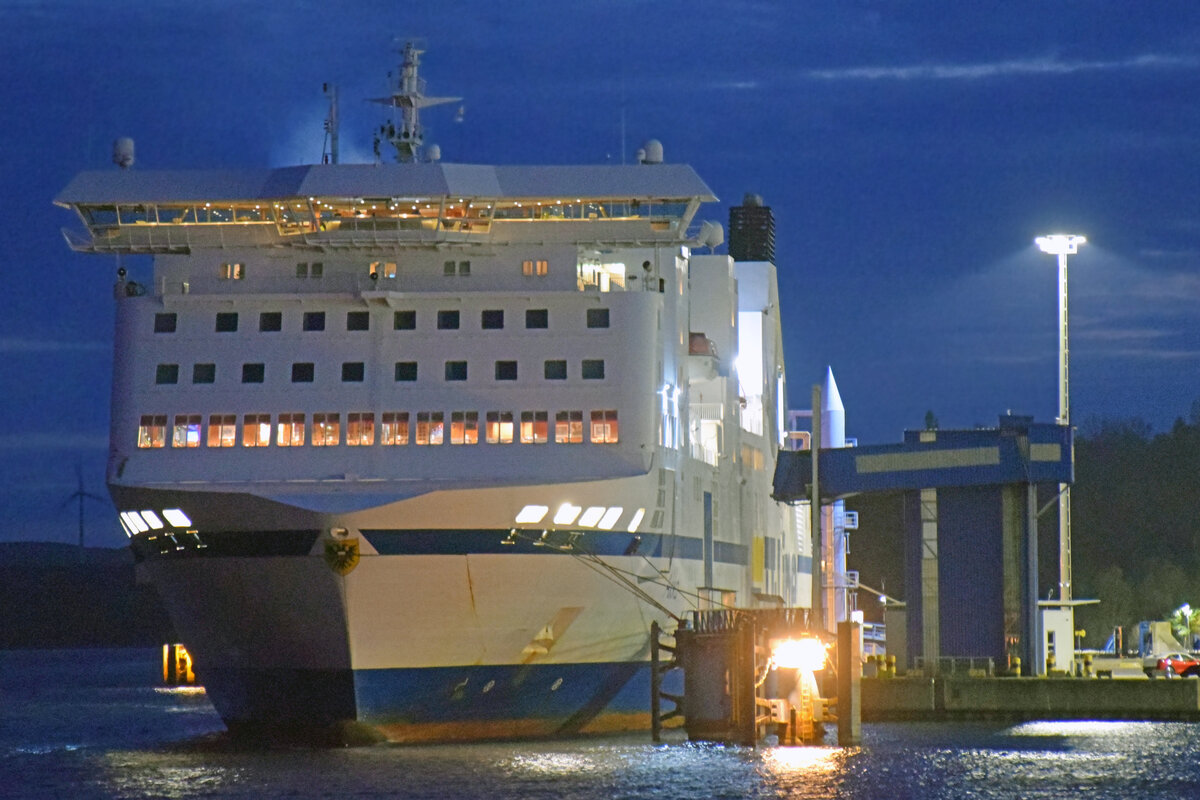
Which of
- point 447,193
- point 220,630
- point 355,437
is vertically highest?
point 447,193

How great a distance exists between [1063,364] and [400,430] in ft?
65.8

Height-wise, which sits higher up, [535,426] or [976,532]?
[535,426]

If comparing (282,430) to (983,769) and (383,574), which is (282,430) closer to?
(383,574)

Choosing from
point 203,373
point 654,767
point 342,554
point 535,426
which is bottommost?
point 654,767

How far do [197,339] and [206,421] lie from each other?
5.69 ft

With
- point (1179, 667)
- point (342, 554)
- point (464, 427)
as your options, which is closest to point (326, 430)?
point (464, 427)

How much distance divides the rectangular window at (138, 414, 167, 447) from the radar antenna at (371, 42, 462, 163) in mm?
8090

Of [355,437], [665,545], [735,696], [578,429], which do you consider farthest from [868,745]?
[355,437]

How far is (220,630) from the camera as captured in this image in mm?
37844

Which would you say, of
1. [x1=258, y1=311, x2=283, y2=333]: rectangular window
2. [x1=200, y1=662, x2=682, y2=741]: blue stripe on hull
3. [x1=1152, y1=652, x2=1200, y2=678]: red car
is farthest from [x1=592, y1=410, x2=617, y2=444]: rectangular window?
[x1=1152, y1=652, x2=1200, y2=678]: red car

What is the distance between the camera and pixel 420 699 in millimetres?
36938

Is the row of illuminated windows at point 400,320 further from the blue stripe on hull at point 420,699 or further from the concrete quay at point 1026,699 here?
the concrete quay at point 1026,699

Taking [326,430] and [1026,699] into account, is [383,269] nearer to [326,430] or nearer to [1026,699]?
[326,430]

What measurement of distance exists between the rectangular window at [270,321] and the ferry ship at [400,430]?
39 mm
